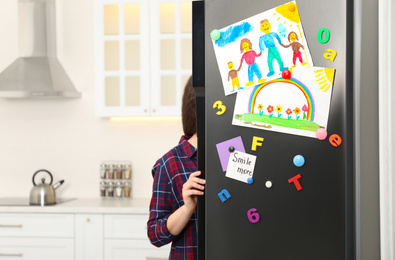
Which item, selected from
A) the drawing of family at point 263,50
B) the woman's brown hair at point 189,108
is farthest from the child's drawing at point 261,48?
the woman's brown hair at point 189,108

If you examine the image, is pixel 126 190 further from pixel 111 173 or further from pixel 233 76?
pixel 233 76

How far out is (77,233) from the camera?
116 inches

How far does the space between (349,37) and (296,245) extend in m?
0.45

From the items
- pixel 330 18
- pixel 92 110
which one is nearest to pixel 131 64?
pixel 92 110

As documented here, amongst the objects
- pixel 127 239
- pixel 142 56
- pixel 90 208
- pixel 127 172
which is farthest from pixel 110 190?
pixel 142 56

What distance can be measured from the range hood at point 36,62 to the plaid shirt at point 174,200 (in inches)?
76.9

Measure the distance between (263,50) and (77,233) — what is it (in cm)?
224

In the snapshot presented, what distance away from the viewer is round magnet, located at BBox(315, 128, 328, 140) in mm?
981

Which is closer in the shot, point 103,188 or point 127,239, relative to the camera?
point 127,239

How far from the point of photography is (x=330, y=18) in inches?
38.4

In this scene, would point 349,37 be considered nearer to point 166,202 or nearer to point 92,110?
point 166,202

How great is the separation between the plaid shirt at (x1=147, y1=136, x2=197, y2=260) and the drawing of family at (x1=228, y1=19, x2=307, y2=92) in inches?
16.7

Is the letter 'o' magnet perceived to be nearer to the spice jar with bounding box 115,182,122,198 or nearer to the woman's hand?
the woman's hand

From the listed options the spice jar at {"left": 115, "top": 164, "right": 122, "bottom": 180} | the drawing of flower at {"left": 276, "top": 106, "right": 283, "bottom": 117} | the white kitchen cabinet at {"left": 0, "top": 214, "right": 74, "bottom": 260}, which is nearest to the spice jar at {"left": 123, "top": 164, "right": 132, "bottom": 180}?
the spice jar at {"left": 115, "top": 164, "right": 122, "bottom": 180}
